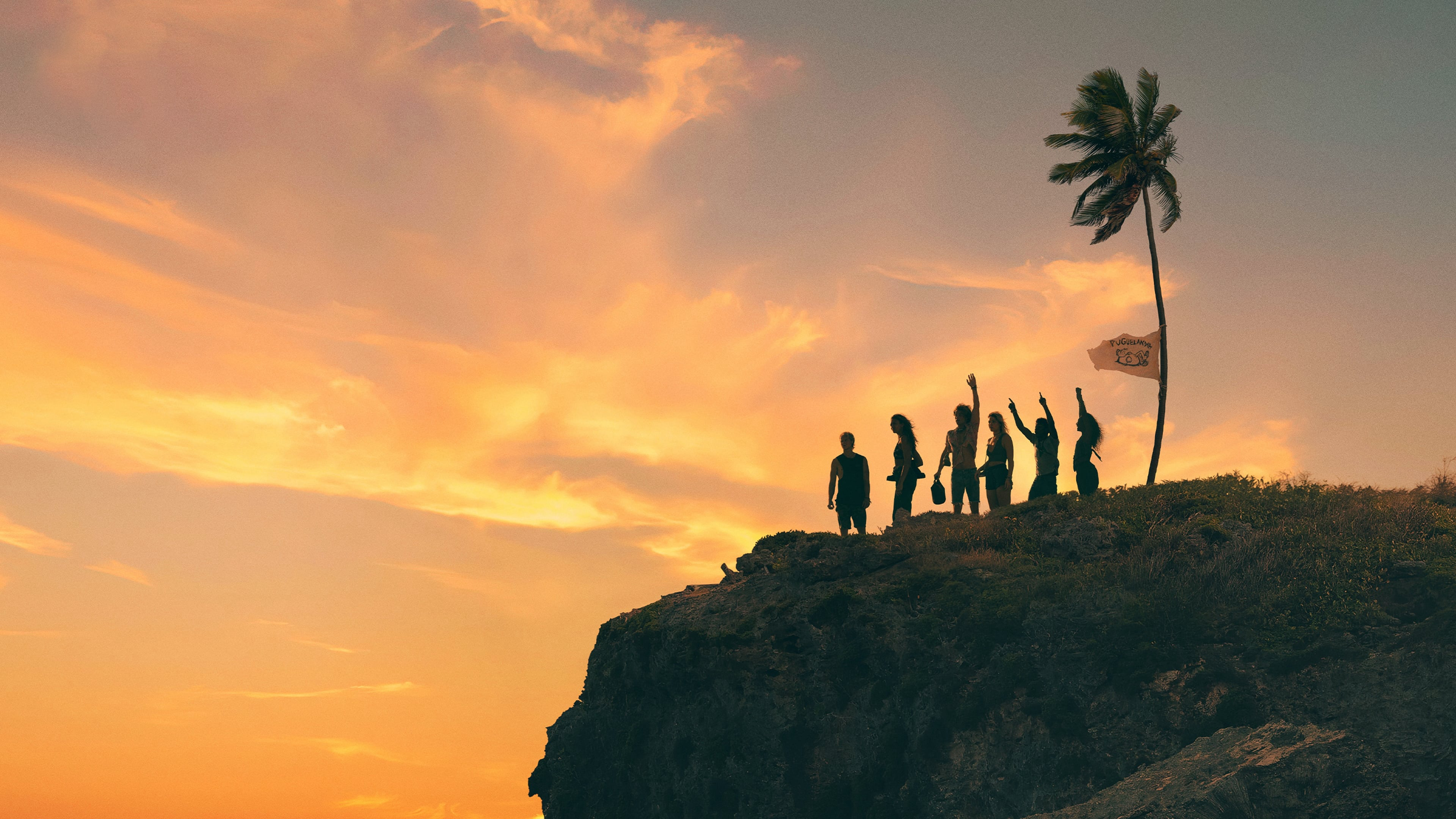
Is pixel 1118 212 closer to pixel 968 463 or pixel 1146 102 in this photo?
pixel 1146 102

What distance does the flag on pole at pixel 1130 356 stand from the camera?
2755cm

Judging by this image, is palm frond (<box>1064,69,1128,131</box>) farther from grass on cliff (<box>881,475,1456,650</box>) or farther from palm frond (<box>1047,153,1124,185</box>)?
grass on cliff (<box>881,475,1456,650</box>)

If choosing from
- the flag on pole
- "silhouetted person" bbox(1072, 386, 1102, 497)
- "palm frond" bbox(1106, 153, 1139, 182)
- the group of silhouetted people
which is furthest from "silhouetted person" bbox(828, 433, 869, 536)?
"palm frond" bbox(1106, 153, 1139, 182)

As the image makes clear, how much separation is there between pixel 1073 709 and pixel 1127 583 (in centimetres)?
306

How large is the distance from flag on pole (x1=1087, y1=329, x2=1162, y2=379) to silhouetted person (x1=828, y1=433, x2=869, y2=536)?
9.42 metres

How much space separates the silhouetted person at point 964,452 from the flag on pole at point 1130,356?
733 cm

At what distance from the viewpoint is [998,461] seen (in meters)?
22.4

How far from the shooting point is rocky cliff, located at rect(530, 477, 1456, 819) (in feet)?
45.0

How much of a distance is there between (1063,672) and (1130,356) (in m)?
13.7

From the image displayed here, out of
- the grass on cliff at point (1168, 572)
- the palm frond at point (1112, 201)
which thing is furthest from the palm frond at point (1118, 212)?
the grass on cliff at point (1168, 572)

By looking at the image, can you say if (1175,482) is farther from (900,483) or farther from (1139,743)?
(1139,743)

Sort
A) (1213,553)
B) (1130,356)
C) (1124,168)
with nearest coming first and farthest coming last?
(1213,553) < (1130,356) < (1124,168)

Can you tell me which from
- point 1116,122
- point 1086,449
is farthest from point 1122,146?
point 1086,449

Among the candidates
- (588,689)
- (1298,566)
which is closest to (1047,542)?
(1298,566)
